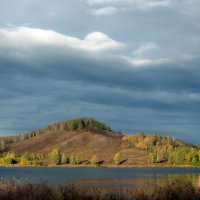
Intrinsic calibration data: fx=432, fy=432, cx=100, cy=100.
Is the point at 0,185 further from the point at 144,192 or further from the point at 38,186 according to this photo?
the point at 144,192

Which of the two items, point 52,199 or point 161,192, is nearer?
point 52,199

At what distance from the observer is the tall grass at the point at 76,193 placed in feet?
78.3

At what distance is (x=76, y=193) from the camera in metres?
24.4

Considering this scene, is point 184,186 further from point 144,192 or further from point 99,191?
point 99,191

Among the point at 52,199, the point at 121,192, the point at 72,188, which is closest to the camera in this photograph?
the point at 52,199

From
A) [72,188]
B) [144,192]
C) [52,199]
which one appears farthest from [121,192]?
[52,199]

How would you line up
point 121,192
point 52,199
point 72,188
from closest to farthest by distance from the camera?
point 52,199, point 72,188, point 121,192

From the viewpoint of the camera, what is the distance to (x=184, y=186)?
27.0 m

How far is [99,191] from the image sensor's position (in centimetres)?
2562

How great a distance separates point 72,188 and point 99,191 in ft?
5.77

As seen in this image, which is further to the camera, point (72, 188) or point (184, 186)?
point (184, 186)

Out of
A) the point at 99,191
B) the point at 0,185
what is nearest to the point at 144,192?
the point at 99,191

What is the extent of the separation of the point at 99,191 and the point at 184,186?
548cm

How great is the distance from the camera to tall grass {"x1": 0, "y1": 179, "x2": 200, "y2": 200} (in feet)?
78.3
